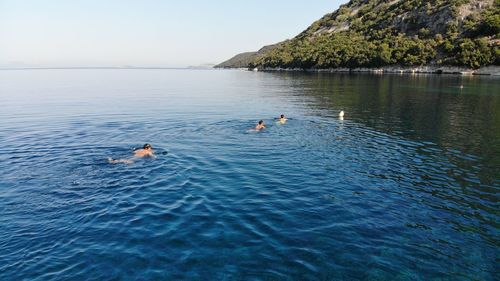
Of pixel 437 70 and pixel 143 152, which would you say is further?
pixel 437 70

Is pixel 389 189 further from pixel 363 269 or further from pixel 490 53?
pixel 490 53

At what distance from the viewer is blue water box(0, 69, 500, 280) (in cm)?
1466

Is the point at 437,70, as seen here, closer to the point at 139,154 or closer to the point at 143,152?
the point at 143,152

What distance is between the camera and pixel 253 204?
20688 mm

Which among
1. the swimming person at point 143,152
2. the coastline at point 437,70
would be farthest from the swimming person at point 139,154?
the coastline at point 437,70

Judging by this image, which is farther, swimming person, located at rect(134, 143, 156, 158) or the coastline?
the coastline

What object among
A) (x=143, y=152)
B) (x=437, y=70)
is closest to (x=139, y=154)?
(x=143, y=152)

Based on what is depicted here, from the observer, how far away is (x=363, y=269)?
566 inches

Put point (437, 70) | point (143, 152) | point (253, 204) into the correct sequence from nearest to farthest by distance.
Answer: point (253, 204)
point (143, 152)
point (437, 70)

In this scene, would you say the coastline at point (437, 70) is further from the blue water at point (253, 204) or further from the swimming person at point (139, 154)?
the swimming person at point (139, 154)

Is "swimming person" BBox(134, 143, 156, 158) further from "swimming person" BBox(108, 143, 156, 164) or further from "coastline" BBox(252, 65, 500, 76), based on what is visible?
"coastline" BBox(252, 65, 500, 76)

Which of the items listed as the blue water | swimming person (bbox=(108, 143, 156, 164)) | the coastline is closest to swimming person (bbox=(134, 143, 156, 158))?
swimming person (bbox=(108, 143, 156, 164))

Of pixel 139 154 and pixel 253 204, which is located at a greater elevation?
pixel 139 154

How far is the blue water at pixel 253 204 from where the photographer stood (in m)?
14.7
